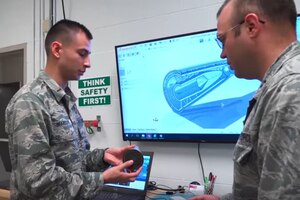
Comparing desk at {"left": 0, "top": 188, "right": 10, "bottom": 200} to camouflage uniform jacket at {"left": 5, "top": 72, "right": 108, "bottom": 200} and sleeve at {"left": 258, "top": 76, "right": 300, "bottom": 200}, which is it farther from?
sleeve at {"left": 258, "top": 76, "right": 300, "bottom": 200}

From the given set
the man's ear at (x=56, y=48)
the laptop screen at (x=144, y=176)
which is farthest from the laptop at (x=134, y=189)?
the man's ear at (x=56, y=48)

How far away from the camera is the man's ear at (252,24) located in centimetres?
90

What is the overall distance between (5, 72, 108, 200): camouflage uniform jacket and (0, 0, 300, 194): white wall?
86 cm

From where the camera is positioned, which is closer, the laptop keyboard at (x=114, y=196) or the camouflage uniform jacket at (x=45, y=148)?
the camouflage uniform jacket at (x=45, y=148)

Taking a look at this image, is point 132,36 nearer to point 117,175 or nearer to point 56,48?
point 56,48

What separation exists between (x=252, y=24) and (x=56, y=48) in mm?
1027

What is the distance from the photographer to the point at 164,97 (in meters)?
2.08

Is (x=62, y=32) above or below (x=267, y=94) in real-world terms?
above

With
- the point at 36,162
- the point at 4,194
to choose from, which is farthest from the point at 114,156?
the point at 4,194

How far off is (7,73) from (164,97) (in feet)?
7.76

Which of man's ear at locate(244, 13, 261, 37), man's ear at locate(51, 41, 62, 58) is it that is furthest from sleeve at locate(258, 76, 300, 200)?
man's ear at locate(51, 41, 62, 58)

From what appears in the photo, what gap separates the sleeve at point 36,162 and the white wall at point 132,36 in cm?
91

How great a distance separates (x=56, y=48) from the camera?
5.10 feet

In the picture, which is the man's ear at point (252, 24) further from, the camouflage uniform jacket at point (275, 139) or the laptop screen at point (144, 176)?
the laptop screen at point (144, 176)
